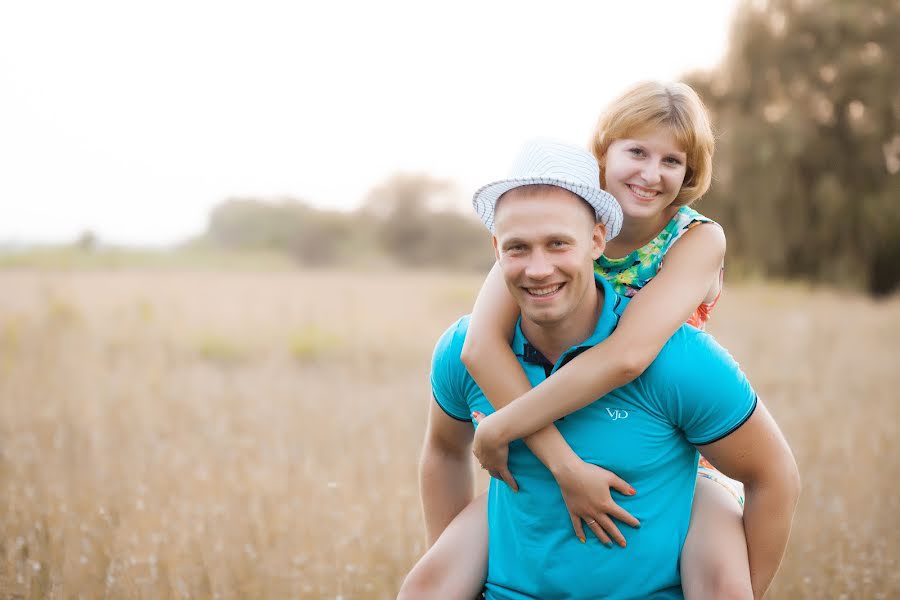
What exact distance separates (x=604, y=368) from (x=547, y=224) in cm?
42

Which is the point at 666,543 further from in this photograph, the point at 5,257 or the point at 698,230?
Result: the point at 5,257

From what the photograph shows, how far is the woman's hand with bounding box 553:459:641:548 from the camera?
2.34 m

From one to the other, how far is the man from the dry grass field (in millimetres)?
1682

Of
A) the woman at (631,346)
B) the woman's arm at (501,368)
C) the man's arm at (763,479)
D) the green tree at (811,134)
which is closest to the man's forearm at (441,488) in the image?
the woman at (631,346)

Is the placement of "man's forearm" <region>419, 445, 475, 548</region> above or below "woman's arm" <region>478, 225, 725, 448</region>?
below

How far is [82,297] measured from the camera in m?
15.9

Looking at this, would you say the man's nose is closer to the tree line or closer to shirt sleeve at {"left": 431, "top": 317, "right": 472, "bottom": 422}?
shirt sleeve at {"left": 431, "top": 317, "right": 472, "bottom": 422}

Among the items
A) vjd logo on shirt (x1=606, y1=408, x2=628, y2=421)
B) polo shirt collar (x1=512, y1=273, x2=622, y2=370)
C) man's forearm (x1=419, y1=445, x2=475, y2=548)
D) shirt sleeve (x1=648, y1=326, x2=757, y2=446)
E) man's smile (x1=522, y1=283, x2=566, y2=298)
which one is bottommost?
man's forearm (x1=419, y1=445, x2=475, y2=548)

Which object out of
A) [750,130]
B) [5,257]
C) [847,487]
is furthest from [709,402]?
[5,257]

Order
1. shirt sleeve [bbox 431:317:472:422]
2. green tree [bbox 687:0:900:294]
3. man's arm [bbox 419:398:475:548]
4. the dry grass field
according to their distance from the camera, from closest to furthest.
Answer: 1. shirt sleeve [bbox 431:317:472:422]
2. man's arm [bbox 419:398:475:548]
3. the dry grass field
4. green tree [bbox 687:0:900:294]

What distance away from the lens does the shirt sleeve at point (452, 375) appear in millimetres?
2699

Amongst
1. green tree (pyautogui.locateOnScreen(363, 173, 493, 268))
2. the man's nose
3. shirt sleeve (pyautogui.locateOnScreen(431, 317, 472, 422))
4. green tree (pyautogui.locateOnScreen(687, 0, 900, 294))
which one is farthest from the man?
green tree (pyautogui.locateOnScreen(363, 173, 493, 268))

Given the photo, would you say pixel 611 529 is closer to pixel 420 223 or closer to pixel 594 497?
pixel 594 497

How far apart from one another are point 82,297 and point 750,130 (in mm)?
15648
